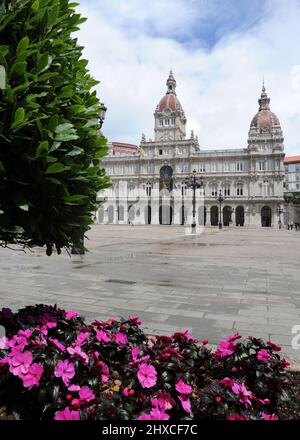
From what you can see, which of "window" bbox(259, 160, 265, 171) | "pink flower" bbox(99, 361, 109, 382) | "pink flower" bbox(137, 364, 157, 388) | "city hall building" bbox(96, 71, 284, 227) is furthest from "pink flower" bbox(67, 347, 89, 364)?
"window" bbox(259, 160, 265, 171)

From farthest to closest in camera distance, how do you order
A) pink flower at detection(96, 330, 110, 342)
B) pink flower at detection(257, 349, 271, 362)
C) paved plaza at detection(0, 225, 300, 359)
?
paved plaza at detection(0, 225, 300, 359), pink flower at detection(96, 330, 110, 342), pink flower at detection(257, 349, 271, 362)

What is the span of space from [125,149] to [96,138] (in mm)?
114877

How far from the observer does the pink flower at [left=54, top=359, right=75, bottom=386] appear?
2.35 metres

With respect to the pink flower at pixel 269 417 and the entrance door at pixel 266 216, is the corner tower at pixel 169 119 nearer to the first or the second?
the entrance door at pixel 266 216

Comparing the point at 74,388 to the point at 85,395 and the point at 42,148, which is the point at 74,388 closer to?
the point at 85,395

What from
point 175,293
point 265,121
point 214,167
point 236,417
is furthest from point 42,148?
point 265,121

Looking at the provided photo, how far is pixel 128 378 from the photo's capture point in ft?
8.46

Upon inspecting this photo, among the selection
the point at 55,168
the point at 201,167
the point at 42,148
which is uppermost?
the point at 201,167

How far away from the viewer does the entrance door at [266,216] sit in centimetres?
7000

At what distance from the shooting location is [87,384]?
8.08ft

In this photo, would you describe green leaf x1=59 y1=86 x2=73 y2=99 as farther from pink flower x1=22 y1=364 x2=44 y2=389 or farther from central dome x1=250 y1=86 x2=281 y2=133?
central dome x1=250 y1=86 x2=281 y2=133

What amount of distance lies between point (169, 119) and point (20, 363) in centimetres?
8099
